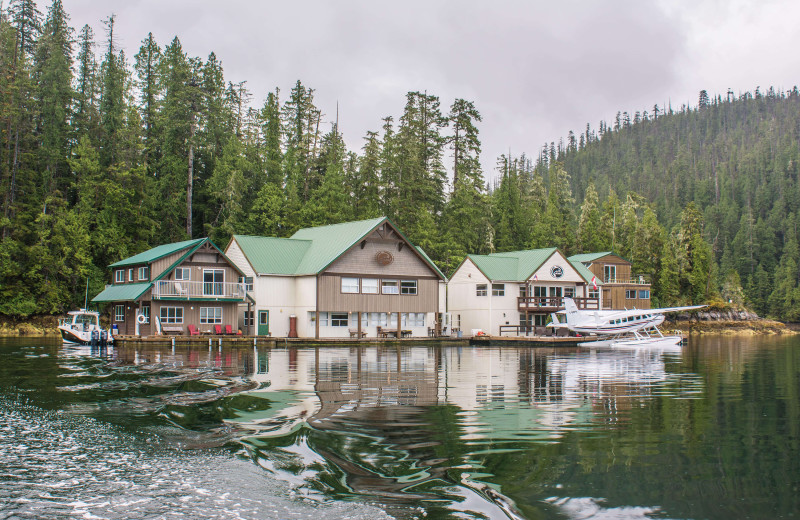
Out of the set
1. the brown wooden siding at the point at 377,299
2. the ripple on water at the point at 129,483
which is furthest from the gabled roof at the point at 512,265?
the ripple on water at the point at 129,483

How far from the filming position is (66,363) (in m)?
31.5

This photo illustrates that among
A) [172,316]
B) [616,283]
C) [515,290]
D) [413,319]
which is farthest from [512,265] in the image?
[172,316]

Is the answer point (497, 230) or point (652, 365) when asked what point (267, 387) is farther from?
point (497, 230)

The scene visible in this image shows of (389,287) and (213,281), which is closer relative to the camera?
(213,281)

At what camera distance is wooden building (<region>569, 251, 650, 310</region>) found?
243ft

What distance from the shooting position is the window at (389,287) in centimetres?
5738

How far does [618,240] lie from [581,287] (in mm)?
31812

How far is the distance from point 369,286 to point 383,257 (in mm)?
2558

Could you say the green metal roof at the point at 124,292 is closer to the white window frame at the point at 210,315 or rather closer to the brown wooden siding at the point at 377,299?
the white window frame at the point at 210,315

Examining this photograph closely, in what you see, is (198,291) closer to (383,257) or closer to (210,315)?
(210,315)


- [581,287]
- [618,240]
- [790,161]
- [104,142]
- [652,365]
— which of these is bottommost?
[652,365]

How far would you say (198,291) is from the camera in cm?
5112

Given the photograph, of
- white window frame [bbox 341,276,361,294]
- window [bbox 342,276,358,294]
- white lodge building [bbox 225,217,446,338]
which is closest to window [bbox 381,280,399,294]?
white lodge building [bbox 225,217,446,338]

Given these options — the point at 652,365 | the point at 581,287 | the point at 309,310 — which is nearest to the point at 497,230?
the point at 581,287
